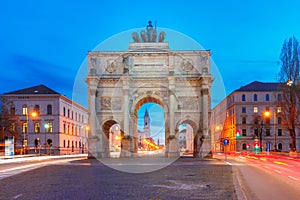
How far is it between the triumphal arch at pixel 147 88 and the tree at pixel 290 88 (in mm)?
9333

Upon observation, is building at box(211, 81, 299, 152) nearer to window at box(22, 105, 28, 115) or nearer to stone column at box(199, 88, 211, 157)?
stone column at box(199, 88, 211, 157)

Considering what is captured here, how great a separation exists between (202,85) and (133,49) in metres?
10.4

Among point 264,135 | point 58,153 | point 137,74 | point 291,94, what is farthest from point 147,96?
point 264,135

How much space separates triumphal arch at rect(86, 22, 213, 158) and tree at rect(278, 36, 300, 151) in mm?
9333

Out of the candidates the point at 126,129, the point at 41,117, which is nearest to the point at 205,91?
the point at 126,129

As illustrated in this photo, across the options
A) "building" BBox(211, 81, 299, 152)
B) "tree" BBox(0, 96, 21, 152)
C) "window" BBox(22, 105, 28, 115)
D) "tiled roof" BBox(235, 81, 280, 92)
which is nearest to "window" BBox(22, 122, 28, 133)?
"window" BBox(22, 105, 28, 115)

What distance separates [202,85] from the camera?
52.3 m

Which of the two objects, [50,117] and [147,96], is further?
[50,117]

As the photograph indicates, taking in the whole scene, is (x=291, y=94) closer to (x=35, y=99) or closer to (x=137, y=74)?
(x=137, y=74)

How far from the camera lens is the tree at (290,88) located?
49.3m

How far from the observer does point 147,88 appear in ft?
175

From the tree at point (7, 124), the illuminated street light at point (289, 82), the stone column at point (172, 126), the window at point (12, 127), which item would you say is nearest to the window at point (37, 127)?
the window at point (12, 127)

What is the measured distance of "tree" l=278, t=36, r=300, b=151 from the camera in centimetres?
4931

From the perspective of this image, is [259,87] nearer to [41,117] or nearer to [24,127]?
[41,117]
